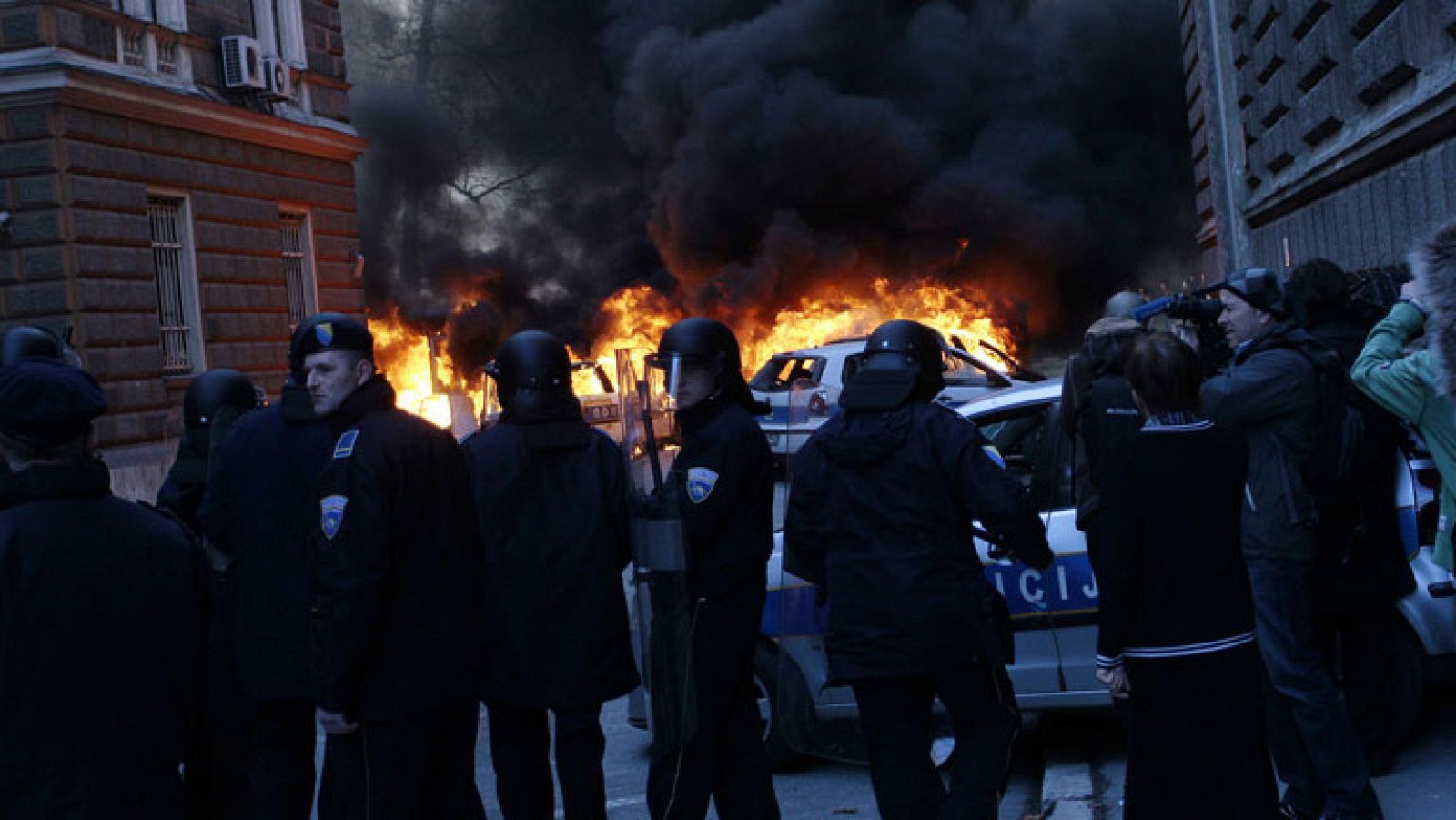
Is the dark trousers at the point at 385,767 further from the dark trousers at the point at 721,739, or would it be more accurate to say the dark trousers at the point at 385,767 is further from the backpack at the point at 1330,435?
the backpack at the point at 1330,435

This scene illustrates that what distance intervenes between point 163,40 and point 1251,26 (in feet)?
31.2

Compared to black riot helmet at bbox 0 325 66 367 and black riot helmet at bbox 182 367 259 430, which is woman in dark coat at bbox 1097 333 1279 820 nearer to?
black riot helmet at bbox 182 367 259 430

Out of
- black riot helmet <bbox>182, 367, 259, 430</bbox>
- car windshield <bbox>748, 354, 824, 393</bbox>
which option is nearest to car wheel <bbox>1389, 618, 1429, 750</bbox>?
black riot helmet <bbox>182, 367, 259, 430</bbox>

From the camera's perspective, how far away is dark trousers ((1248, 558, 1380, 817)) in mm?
3941

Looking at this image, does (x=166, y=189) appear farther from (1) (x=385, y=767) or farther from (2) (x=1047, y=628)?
(1) (x=385, y=767)

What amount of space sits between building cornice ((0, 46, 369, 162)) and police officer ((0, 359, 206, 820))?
10.4 m

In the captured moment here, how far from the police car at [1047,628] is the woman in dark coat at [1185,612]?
1.49m

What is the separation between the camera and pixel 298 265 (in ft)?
52.5

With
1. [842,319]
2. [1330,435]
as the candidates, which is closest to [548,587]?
[1330,435]

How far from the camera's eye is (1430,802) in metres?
4.34

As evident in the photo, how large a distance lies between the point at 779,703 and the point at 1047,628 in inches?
38.7

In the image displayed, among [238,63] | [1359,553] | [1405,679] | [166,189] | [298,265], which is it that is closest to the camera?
[1359,553]

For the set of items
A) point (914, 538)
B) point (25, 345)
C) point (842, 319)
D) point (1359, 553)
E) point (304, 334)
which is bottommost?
point (1359, 553)

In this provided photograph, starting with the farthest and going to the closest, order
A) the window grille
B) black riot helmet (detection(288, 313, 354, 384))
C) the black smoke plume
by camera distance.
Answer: the black smoke plume → the window grille → black riot helmet (detection(288, 313, 354, 384))
